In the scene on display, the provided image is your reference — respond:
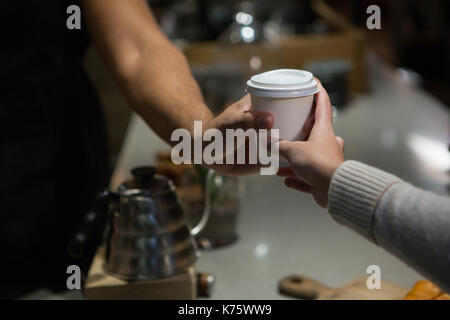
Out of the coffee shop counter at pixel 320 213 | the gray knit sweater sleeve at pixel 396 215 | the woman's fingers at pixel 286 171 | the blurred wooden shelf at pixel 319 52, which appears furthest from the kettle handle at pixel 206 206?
the blurred wooden shelf at pixel 319 52

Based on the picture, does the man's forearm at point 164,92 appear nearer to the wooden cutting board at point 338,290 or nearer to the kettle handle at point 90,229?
the kettle handle at point 90,229

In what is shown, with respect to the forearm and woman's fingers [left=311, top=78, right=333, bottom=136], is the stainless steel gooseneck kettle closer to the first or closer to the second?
the forearm

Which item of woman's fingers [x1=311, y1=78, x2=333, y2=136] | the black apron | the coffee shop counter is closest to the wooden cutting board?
the coffee shop counter

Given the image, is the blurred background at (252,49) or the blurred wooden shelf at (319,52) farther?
the blurred wooden shelf at (319,52)

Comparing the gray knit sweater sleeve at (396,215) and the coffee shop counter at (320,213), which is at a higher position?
the gray knit sweater sleeve at (396,215)

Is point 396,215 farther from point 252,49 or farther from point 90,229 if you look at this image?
point 252,49

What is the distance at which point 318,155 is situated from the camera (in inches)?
31.0

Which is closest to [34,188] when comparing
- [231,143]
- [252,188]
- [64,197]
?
[64,197]

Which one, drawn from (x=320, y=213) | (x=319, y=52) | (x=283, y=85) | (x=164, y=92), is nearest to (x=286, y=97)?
(x=283, y=85)

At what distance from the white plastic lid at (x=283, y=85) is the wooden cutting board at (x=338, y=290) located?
1.56ft

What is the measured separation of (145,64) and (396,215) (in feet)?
2.43

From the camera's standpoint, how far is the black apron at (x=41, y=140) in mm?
1381

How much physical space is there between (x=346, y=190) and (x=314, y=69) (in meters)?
2.16

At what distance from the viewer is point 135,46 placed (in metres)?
1.31
